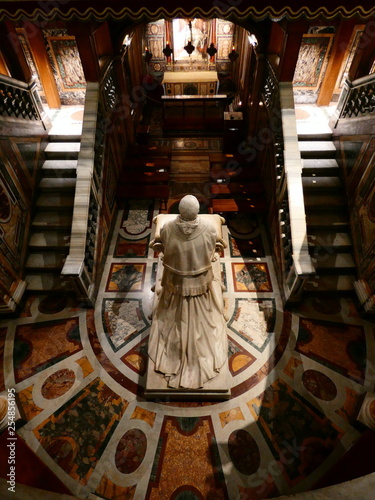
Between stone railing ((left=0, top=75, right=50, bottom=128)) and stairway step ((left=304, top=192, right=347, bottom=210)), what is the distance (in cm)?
552

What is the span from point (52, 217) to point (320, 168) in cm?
541

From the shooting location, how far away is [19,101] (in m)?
5.43

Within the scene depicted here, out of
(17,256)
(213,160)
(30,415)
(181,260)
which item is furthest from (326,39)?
(30,415)

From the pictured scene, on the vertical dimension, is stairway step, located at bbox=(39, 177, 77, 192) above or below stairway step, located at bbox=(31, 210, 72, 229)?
above

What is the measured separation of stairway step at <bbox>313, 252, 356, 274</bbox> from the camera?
5445 mm

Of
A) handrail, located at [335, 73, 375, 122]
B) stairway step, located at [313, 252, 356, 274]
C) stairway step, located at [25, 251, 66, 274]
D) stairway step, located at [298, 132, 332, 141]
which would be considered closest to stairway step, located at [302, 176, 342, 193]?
Answer: stairway step, located at [298, 132, 332, 141]

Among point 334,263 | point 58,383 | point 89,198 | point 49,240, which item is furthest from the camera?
point 49,240

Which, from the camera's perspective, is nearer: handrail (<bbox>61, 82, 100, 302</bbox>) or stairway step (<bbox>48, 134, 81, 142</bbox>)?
handrail (<bbox>61, 82, 100, 302</bbox>)

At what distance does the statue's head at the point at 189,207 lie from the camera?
2.98 metres

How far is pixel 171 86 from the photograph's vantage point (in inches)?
400

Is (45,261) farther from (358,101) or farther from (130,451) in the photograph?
(358,101)

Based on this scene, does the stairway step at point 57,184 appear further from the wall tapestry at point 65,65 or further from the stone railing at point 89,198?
the wall tapestry at point 65,65

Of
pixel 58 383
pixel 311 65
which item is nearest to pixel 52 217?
pixel 58 383

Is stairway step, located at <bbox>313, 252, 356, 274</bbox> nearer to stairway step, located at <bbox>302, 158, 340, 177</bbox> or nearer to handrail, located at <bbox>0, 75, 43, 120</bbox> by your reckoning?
stairway step, located at <bbox>302, 158, 340, 177</bbox>
